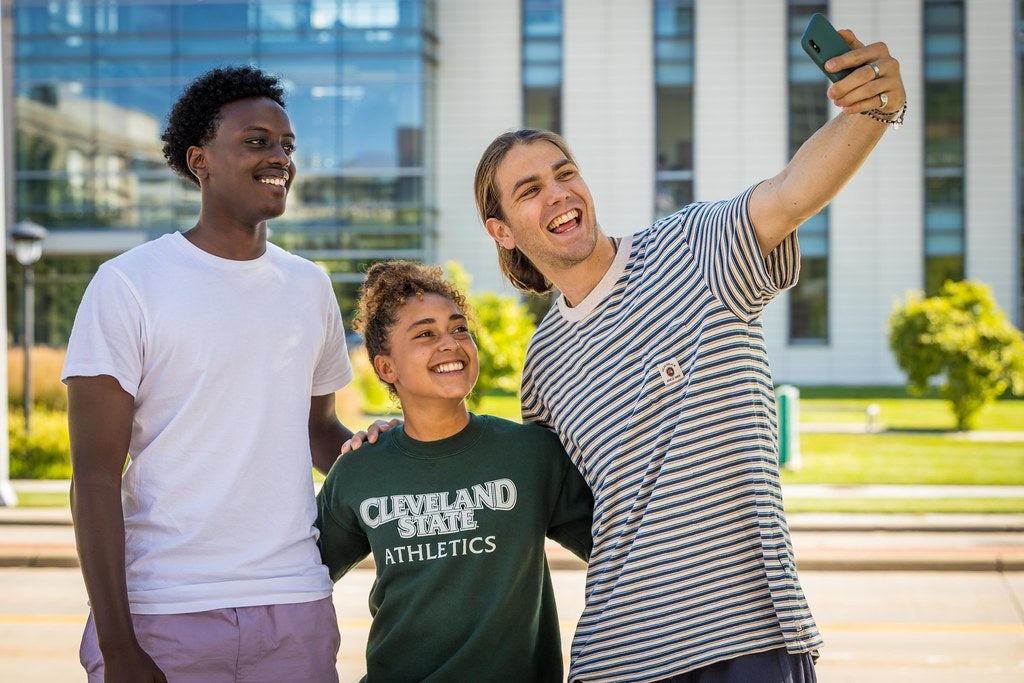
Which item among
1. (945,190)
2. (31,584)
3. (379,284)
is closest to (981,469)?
(31,584)

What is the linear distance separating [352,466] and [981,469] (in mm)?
13608

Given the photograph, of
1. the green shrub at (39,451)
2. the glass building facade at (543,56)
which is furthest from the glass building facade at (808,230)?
the green shrub at (39,451)

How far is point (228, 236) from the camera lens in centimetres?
288

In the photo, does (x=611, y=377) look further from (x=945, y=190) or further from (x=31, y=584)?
(x=945, y=190)

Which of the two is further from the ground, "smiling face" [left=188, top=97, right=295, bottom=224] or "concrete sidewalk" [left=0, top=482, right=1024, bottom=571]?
"smiling face" [left=188, top=97, right=295, bottom=224]

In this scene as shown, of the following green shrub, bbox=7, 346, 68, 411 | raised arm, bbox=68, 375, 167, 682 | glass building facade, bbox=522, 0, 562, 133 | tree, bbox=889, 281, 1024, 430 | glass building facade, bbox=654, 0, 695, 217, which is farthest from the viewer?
glass building facade, bbox=522, 0, 562, 133

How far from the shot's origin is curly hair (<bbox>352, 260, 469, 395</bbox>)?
10.3 feet

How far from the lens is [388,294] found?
315 centimetres

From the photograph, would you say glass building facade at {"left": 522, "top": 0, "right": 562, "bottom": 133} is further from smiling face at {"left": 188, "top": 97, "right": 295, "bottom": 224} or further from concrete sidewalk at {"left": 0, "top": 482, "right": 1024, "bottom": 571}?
smiling face at {"left": 188, "top": 97, "right": 295, "bottom": 224}

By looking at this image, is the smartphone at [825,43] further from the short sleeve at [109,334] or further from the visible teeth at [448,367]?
the short sleeve at [109,334]

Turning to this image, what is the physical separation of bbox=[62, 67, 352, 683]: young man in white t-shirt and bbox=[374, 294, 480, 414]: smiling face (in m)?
0.28

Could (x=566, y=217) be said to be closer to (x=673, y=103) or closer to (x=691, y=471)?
(x=691, y=471)

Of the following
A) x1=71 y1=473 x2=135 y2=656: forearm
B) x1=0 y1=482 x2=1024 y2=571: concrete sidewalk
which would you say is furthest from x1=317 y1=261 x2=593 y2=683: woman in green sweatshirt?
x1=0 y1=482 x2=1024 y2=571: concrete sidewalk

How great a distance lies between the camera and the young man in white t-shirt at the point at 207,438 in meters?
2.58
